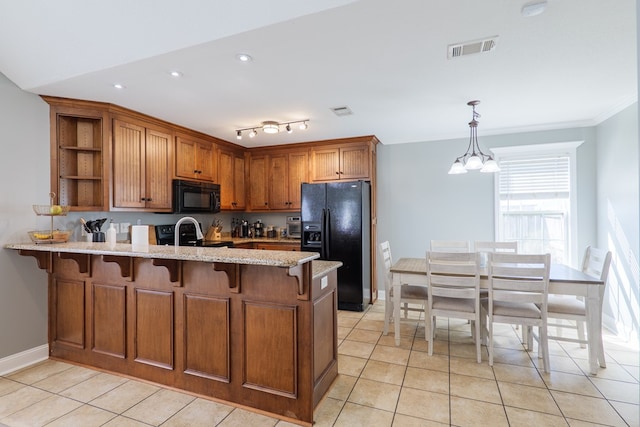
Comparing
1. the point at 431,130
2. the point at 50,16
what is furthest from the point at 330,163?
the point at 50,16

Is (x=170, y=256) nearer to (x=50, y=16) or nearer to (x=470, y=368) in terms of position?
(x=50, y=16)

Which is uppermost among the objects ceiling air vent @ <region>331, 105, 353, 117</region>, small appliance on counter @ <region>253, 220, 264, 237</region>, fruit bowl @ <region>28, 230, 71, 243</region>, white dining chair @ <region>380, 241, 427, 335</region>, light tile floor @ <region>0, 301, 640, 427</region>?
ceiling air vent @ <region>331, 105, 353, 117</region>

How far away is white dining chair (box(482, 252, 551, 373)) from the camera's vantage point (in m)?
2.59

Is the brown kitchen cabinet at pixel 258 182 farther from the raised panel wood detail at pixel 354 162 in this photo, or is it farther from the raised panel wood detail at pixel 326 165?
the raised panel wood detail at pixel 354 162

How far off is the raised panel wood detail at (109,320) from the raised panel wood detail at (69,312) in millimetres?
174

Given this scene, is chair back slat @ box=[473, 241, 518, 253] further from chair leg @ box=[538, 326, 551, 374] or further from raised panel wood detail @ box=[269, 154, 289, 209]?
raised panel wood detail @ box=[269, 154, 289, 209]

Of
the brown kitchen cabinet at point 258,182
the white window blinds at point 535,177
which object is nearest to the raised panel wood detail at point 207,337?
the brown kitchen cabinet at point 258,182

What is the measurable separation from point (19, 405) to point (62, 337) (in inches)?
30.9

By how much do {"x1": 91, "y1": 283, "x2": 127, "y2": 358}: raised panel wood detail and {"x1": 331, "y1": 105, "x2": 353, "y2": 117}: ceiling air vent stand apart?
2625 mm

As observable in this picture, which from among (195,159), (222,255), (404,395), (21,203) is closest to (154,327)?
(222,255)

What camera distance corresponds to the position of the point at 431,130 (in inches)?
171

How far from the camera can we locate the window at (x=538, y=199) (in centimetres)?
412

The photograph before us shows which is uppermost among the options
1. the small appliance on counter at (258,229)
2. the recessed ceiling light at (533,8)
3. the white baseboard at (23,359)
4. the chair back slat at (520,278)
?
the recessed ceiling light at (533,8)

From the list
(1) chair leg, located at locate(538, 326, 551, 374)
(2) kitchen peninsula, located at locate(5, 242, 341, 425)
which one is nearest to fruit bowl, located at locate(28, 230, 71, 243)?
(2) kitchen peninsula, located at locate(5, 242, 341, 425)
